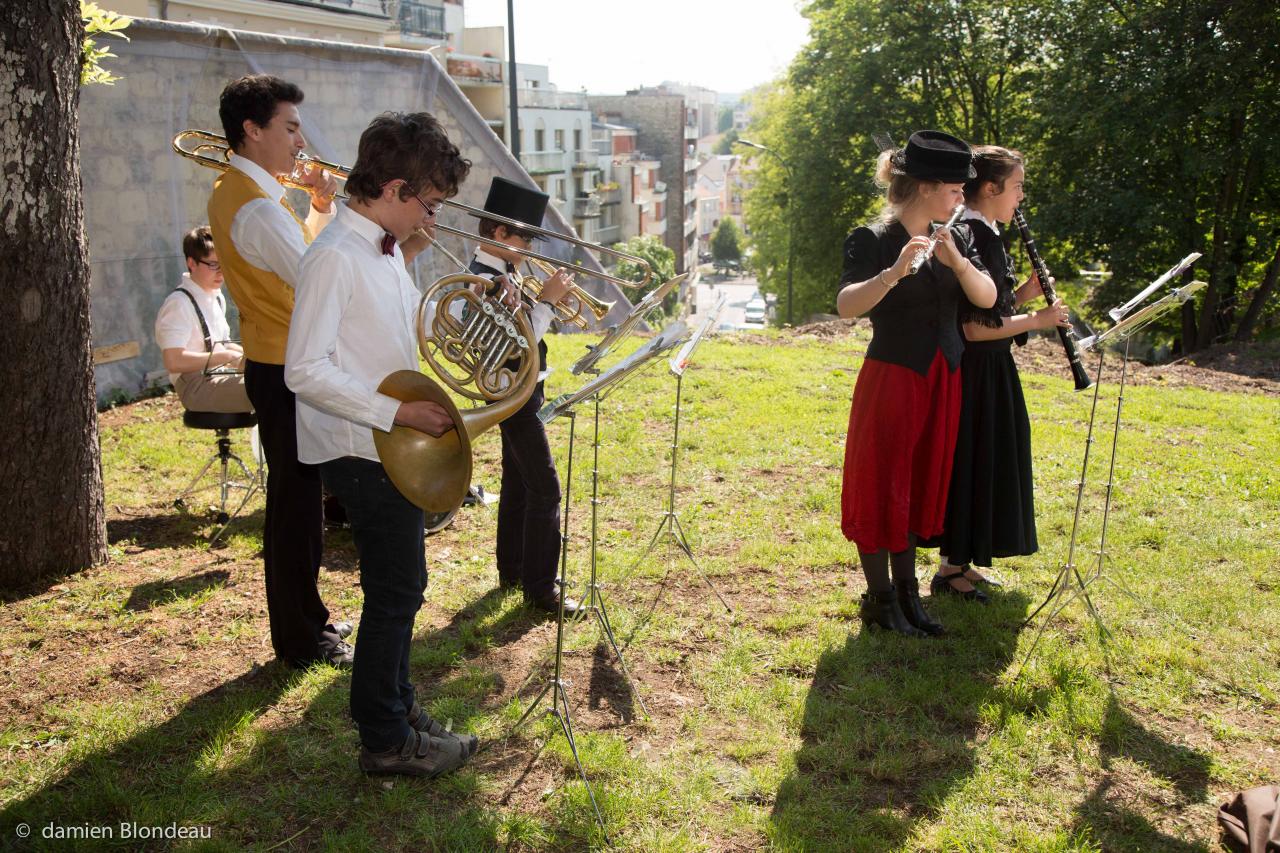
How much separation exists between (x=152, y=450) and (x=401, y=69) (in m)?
6.45

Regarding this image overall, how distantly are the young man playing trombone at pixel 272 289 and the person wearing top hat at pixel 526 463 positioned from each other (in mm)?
819

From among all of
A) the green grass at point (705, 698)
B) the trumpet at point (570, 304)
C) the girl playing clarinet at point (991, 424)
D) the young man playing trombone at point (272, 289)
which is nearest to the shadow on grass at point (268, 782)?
the green grass at point (705, 698)

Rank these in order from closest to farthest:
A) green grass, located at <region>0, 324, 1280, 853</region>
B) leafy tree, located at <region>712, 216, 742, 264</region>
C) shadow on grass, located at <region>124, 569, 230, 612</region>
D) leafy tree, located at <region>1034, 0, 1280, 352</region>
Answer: green grass, located at <region>0, 324, 1280, 853</region>
shadow on grass, located at <region>124, 569, 230, 612</region>
leafy tree, located at <region>1034, 0, 1280, 352</region>
leafy tree, located at <region>712, 216, 742, 264</region>

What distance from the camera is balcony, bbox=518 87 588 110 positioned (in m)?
51.2

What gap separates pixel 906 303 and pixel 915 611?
1.41 metres

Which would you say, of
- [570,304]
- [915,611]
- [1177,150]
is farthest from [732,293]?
[570,304]

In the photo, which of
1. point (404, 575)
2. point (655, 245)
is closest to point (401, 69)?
point (404, 575)

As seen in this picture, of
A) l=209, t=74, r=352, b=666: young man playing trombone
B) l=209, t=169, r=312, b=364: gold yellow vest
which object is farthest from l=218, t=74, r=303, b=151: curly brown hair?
l=209, t=169, r=312, b=364: gold yellow vest

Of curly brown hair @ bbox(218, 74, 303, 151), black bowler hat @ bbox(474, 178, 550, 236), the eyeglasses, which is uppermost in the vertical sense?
curly brown hair @ bbox(218, 74, 303, 151)

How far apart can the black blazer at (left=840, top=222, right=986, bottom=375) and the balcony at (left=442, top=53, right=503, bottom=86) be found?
143 feet

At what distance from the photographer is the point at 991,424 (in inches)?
173

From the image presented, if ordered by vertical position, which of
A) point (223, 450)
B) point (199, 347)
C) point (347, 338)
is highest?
point (347, 338)

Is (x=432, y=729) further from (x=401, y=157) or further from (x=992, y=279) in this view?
(x=992, y=279)

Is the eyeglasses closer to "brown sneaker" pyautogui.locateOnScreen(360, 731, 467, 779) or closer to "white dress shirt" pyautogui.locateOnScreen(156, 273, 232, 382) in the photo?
"brown sneaker" pyautogui.locateOnScreen(360, 731, 467, 779)
